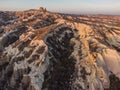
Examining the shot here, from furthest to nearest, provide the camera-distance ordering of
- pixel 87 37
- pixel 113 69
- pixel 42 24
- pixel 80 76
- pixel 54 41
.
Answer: pixel 42 24
pixel 87 37
pixel 54 41
pixel 113 69
pixel 80 76

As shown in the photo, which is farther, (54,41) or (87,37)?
(87,37)

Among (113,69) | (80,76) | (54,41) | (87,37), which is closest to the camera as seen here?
(80,76)

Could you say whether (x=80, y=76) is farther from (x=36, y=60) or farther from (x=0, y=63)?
(x=0, y=63)

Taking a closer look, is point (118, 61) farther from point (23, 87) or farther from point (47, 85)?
point (23, 87)

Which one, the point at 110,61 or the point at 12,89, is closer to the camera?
the point at 12,89

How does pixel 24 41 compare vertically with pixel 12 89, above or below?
above

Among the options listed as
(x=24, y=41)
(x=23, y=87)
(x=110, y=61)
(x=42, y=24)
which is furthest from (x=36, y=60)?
(x=42, y=24)

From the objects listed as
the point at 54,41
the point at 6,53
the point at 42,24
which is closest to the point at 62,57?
the point at 54,41

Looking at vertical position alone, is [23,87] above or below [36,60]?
below

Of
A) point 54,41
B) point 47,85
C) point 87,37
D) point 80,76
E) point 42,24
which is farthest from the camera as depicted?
point 42,24
